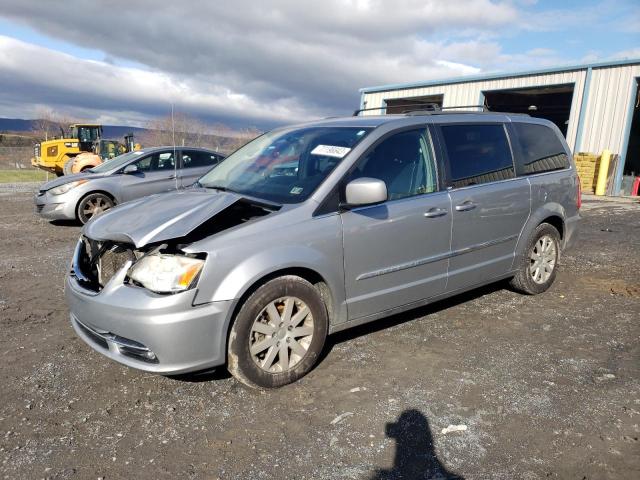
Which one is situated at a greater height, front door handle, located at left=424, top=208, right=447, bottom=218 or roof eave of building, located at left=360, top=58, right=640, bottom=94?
roof eave of building, located at left=360, top=58, right=640, bottom=94

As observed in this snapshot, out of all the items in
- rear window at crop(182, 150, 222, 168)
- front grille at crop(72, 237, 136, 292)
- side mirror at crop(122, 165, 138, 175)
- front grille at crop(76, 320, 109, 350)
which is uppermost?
rear window at crop(182, 150, 222, 168)

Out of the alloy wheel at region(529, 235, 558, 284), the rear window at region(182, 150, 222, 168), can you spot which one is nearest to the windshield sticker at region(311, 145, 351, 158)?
the alloy wheel at region(529, 235, 558, 284)

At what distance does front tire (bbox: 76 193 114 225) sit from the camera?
8.67 meters

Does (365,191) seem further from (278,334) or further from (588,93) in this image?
(588,93)

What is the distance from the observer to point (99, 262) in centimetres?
329

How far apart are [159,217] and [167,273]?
20.9 inches

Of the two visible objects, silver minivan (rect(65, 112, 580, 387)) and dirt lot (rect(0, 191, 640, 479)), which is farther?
silver minivan (rect(65, 112, 580, 387))

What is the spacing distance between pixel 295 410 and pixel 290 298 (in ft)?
2.28

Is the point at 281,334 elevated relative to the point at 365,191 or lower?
lower

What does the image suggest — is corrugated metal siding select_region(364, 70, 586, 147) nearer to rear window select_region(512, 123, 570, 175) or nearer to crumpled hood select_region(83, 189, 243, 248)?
rear window select_region(512, 123, 570, 175)

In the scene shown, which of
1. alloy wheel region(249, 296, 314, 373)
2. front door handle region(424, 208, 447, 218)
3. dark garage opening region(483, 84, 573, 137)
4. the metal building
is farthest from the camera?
dark garage opening region(483, 84, 573, 137)

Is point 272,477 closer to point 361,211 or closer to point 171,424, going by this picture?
point 171,424

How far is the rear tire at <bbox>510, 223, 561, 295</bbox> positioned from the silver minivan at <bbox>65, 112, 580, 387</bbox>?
11 cm

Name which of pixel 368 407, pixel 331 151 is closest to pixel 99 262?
pixel 331 151
